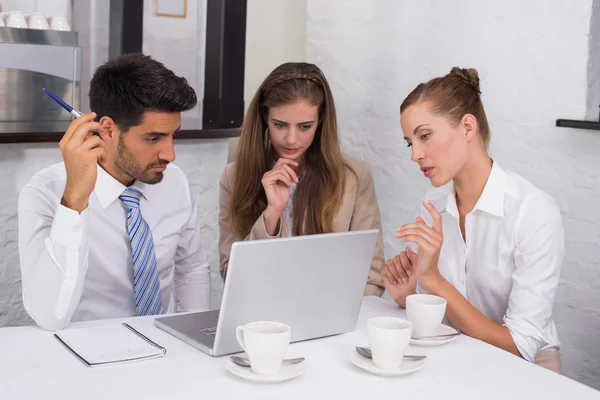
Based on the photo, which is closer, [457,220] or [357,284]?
[357,284]

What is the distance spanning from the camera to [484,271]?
73.2 inches

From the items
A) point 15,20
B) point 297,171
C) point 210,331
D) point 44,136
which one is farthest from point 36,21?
point 210,331

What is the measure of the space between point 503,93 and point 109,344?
180 centimetres

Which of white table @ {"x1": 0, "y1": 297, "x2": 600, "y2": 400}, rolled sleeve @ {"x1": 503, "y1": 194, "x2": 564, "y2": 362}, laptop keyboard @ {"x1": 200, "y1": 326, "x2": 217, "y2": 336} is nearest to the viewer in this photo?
white table @ {"x1": 0, "y1": 297, "x2": 600, "y2": 400}

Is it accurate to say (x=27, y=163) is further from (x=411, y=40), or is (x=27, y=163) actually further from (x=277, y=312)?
(x=277, y=312)

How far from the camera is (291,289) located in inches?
55.9

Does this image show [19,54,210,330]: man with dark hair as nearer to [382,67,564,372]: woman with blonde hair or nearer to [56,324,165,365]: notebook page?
[56,324,165,365]: notebook page

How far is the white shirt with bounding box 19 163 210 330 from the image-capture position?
1.59m

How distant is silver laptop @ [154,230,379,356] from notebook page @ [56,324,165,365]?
81 millimetres

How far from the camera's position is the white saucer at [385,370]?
4.24ft

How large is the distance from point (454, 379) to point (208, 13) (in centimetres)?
251

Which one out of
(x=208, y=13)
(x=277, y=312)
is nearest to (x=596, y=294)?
(x=277, y=312)

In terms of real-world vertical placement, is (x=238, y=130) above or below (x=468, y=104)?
below

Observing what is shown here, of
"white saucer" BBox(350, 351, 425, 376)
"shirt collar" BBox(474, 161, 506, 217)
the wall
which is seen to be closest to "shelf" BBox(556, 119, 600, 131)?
"shirt collar" BBox(474, 161, 506, 217)
